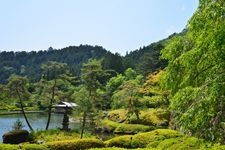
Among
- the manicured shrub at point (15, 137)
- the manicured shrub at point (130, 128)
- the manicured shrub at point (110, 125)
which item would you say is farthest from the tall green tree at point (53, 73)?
the manicured shrub at point (110, 125)

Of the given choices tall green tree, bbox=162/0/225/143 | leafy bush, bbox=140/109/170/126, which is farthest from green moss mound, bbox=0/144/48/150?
leafy bush, bbox=140/109/170/126

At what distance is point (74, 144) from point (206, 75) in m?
19.0

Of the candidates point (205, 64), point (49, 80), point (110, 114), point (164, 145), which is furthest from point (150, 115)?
point (205, 64)

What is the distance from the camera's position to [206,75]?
32.3 ft

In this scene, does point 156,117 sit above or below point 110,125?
above

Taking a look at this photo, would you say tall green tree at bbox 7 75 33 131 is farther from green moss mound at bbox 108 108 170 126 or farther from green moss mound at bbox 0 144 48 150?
green moss mound at bbox 0 144 48 150

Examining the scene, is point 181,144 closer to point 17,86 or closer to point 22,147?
point 22,147

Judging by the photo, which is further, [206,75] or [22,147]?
[22,147]

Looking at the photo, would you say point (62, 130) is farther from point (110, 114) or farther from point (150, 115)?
point (110, 114)

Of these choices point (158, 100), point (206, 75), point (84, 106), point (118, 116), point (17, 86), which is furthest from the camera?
point (118, 116)

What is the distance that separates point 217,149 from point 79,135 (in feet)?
89.6

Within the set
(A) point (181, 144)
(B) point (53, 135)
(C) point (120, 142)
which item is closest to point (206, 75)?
(A) point (181, 144)

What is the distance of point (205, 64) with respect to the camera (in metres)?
9.69

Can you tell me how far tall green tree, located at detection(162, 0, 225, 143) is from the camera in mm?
8615
